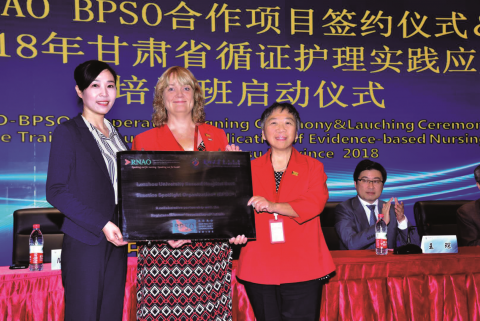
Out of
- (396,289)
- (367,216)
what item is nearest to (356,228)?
(367,216)

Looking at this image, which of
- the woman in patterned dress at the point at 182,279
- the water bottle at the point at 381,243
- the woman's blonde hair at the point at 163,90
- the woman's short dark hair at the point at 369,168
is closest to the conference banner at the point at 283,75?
the woman's short dark hair at the point at 369,168

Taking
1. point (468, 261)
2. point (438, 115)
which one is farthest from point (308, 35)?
point (468, 261)

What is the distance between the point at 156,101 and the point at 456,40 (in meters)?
3.94

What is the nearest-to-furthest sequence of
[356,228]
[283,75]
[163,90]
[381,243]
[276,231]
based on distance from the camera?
1. [276,231]
2. [163,90]
3. [381,243]
4. [356,228]
5. [283,75]

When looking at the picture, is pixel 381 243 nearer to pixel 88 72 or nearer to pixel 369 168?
pixel 369 168

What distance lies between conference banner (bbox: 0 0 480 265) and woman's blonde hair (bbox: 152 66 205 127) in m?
2.17

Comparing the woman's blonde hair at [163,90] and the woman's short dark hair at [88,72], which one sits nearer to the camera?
the woman's short dark hair at [88,72]

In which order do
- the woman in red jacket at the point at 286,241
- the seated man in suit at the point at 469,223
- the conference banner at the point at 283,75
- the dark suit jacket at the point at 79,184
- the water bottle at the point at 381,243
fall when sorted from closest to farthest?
1. the dark suit jacket at the point at 79,184
2. the woman in red jacket at the point at 286,241
3. the water bottle at the point at 381,243
4. the seated man in suit at the point at 469,223
5. the conference banner at the point at 283,75

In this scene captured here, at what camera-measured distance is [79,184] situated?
67.6 inches

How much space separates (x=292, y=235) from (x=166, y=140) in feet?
2.29

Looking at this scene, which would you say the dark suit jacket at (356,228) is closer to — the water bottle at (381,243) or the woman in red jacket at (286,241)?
the water bottle at (381,243)

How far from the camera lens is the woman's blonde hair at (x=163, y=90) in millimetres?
2078

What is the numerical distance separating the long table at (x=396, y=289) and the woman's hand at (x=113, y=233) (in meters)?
0.72

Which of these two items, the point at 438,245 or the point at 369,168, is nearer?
the point at 438,245
